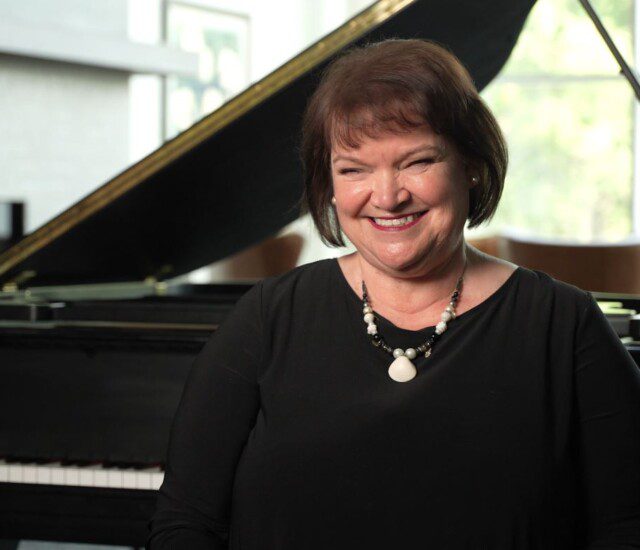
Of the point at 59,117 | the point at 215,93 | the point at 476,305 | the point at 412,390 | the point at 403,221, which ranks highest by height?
the point at 215,93

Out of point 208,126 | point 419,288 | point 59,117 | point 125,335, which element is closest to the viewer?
point 419,288

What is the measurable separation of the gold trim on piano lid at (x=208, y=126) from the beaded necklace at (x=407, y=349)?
0.66 meters

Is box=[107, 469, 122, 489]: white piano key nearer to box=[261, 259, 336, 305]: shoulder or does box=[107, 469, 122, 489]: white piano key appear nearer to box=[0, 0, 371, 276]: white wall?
box=[261, 259, 336, 305]: shoulder

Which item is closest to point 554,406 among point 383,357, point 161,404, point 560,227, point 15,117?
point 383,357

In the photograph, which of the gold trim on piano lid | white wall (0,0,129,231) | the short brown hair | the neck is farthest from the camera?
white wall (0,0,129,231)

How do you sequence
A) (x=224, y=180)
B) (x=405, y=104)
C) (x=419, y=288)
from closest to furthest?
(x=405, y=104)
(x=419, y=288)
(x=224, y=180)

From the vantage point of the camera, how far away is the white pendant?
144 cm

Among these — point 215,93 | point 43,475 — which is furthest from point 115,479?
point 215,93

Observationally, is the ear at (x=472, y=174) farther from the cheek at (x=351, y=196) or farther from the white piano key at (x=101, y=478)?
the white piano key at (x=101, y=478)

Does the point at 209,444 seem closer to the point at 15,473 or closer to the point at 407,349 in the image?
the point at 407,349

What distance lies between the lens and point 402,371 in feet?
4.73

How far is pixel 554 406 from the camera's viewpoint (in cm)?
143

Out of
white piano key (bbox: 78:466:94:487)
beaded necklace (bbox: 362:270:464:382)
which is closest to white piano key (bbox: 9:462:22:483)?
white piano key (bbox: 78:466:94:487)

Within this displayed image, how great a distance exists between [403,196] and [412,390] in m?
0.26
